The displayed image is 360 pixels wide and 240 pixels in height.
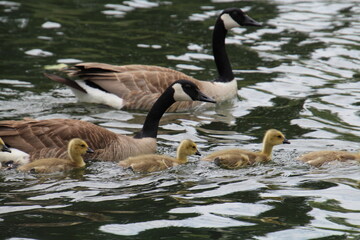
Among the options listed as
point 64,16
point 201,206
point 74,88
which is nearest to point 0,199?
point 201,206

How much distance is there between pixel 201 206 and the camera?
812 cm

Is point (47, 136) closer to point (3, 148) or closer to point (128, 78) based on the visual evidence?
point (3, 148)

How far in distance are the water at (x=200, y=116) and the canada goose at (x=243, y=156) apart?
124 millimetres

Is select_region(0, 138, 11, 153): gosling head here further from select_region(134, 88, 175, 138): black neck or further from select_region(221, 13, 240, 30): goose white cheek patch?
select_region(221, 13, 240, 30): goose white cheek patch

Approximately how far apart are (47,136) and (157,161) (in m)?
1.56

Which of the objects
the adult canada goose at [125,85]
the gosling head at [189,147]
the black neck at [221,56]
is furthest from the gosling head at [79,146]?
the black neck at [221,56]

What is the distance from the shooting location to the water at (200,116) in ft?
25.3

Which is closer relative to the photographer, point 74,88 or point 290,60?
point 74,88

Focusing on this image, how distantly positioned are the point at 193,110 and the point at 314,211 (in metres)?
5.78

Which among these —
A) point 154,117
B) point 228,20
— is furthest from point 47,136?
point 228,20

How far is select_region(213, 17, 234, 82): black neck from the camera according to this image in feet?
46.3

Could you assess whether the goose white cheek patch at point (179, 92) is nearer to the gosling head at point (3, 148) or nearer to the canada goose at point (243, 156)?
the canada goose at point (243, 156)

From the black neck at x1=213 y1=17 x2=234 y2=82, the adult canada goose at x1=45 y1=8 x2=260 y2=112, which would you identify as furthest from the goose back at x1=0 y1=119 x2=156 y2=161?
the black neck at x1=213 y1=17 x2=234 y2=82

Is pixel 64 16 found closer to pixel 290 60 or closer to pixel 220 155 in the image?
pixel 290 60
